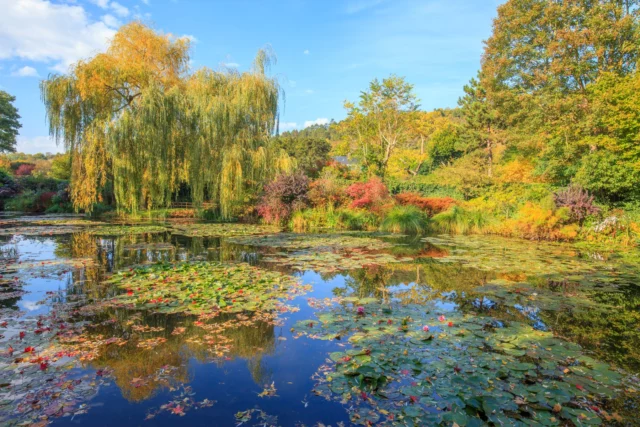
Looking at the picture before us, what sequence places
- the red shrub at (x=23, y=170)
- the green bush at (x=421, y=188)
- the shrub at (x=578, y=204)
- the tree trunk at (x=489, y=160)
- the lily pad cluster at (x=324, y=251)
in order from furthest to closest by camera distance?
1. the red shrub at (x=23, y=170)
2. the tree trunk at (x=489, y=160)
3. the green bush at (x=421, y=188)
4. the shrub at (x=578, y=204)
5. the lily pad cluster at (x=324, y=251)

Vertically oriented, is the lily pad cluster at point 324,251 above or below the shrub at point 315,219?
below

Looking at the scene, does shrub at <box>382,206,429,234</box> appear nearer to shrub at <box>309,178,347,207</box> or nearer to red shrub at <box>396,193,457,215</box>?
red shrub at <box>396,193,457,215</box>

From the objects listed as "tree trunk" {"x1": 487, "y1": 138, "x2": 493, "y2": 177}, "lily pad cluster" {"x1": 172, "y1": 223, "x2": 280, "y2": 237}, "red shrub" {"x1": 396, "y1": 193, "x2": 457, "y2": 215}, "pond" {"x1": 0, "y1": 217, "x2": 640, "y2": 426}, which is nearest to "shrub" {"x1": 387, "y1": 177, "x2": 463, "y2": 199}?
"tree trunk" {"x1": 487, "y1": 138, "x2": 493, "y2": 177}

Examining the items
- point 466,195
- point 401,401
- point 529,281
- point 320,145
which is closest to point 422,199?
point 466,195

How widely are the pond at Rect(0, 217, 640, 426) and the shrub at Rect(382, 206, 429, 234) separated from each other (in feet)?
22.2

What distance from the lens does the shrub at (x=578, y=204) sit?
37.7ft

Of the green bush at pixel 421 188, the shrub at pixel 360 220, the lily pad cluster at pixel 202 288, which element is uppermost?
the green bush at pixel 421 188

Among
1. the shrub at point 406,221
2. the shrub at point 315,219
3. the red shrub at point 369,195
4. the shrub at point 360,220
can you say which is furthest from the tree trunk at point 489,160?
the shrub at point 315,219

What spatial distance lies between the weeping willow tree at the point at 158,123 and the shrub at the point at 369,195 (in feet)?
11.4

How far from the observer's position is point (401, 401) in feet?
8.55

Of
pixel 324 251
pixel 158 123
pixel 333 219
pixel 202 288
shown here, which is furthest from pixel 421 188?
pixel 202 288

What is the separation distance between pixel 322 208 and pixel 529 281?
34.6 ft

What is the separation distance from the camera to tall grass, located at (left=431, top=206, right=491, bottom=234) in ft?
45.2

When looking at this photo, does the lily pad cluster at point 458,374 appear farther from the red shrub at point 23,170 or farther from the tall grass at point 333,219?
the red shrub at point 23,170
